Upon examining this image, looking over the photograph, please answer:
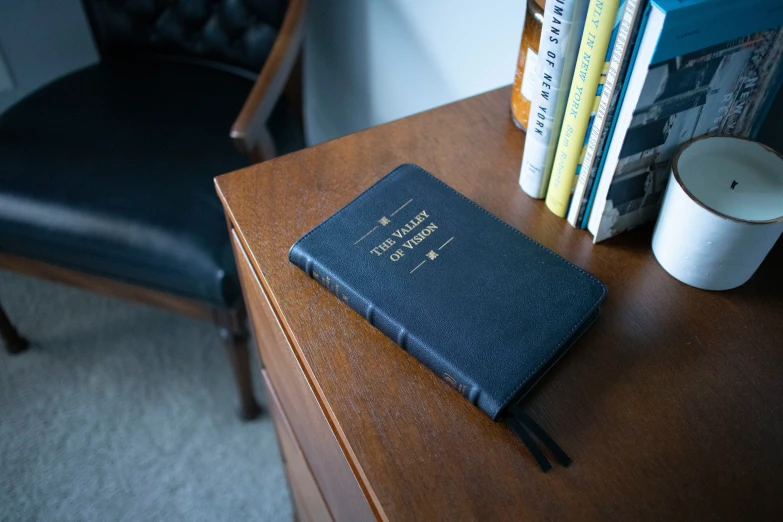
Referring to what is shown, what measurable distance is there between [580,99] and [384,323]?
0.25 meters

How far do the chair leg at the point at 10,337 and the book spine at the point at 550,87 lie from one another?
1.17 m

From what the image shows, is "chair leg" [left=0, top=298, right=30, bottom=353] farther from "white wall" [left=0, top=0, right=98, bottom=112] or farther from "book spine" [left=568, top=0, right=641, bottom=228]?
"book spine" [left=568, top=0, right=641, bottom=228]

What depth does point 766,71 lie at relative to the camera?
50 centimetres

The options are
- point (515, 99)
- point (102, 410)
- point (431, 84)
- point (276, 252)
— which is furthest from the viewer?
point (102, 410)

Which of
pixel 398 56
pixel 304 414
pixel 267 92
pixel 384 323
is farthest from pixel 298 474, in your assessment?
pixel 398 56

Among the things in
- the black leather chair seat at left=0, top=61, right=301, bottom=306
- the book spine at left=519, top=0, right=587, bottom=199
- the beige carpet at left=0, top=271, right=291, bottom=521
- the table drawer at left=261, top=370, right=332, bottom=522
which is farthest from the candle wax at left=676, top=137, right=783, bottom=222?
the beige carpet at left=0, top=271, right=291, bottom=521

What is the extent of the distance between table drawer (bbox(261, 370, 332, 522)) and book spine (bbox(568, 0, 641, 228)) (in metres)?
0.42

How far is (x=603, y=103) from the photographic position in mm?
478

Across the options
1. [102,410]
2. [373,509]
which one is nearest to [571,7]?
[373,509]

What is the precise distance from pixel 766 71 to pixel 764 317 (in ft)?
0.67

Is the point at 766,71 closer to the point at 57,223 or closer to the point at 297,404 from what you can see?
the point at 297,404

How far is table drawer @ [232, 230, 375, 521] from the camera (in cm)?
49

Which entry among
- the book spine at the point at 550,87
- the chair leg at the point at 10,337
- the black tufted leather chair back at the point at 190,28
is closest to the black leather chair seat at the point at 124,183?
the black tufted leather chair back at the point at 190,28

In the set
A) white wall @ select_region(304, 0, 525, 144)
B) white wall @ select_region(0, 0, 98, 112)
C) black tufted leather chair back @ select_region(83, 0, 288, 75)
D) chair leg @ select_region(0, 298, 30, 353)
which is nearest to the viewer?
white wall @ select_region(304, 0, 525, 144)
